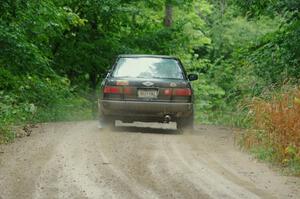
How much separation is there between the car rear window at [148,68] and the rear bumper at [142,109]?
760 mm

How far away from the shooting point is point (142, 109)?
13.4 meters

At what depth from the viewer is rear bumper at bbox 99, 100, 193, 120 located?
44.0ft

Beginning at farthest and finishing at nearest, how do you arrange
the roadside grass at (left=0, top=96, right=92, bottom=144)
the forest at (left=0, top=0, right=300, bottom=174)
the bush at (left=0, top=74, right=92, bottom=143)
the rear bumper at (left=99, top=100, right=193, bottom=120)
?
the bush at (left=0, top=74, right=92, bottom=143), the rear bumper at (left=99, top=100, right=193, bottom=120), the roadside grass at (left=0, top=96, right=92, bottom=144), the forest at (left=0, top=0, right=300, bottom=174)

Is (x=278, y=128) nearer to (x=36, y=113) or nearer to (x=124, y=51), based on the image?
(x=36, y=113)

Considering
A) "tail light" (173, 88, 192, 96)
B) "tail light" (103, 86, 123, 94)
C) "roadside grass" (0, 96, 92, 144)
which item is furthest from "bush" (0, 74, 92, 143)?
"tail light" (173, 88, 192, 96)

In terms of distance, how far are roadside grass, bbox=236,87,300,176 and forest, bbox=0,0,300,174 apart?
0.02 metres

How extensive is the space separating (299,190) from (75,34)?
60.0ft

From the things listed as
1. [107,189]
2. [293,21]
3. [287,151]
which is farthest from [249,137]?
[293,21]

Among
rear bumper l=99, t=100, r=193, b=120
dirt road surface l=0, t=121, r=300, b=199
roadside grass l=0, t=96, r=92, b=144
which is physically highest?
rear bumper l=99, t=100, r=193, b=120

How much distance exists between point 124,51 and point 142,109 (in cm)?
1094

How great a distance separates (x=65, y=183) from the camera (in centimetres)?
721

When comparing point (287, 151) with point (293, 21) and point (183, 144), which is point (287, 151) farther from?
point (293, 21)

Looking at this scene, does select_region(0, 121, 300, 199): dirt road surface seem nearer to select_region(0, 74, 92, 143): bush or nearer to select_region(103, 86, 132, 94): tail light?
select_region(103, 86, 132, 94): tail light

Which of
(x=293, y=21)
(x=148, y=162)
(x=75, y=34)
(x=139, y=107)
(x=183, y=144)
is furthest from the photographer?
(x=75, y=34)
